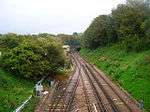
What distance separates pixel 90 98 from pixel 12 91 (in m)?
7.12

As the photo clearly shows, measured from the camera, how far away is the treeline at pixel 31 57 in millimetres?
45031

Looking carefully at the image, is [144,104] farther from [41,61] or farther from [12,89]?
[41,61]

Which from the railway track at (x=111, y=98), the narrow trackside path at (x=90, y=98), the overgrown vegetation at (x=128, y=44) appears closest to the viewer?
the railway track at (x=111, y=98)

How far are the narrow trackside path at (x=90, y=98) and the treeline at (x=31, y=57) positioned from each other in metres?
2.81

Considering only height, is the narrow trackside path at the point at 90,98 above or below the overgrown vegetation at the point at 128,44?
below

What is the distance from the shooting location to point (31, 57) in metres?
47.0

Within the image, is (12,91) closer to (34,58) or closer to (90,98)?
(90,98)

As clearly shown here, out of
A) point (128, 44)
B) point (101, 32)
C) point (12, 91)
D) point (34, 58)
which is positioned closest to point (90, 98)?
point (12, 91)

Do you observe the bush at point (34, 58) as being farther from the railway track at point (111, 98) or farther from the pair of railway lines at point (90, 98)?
the railway track at point (111, 98)

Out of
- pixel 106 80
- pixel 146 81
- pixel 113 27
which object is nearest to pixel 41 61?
pixel 106 80

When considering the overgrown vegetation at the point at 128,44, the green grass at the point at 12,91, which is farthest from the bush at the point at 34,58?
the overgrown vegetation at the point at 128,44

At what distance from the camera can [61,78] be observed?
55.6 m

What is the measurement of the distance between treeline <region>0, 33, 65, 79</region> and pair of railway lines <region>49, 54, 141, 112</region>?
9.15 feet

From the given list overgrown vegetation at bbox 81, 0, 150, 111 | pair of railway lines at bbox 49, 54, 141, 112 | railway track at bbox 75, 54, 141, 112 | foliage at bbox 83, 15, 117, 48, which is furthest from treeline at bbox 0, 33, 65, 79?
foliage at bbox 83, 15, 117, 48
